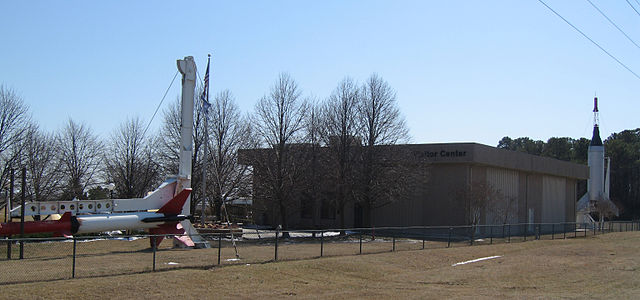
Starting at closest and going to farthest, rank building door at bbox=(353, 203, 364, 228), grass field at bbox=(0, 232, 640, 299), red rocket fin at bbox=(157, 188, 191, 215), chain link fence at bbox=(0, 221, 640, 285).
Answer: grass field at bbox=(0, 232, 640, 299) → chain link fence at bbox=(0, 221, 640, 285) → red rocket fin at bbox=(157, 188, 191, 215) → building door at bbox=(353, 203, 364, 228)

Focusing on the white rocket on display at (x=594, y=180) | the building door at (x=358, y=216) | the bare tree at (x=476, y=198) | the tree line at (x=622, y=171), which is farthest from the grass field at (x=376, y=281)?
the tree line at (x=622, y=171)

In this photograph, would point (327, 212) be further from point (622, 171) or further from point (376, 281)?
point (622, 171)

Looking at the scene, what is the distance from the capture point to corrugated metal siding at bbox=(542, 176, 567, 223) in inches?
2243

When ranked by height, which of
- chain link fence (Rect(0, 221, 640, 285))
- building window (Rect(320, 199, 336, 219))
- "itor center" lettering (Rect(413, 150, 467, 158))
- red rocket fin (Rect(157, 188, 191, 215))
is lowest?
chain link fence (Rect(0, 221, 640, 285))

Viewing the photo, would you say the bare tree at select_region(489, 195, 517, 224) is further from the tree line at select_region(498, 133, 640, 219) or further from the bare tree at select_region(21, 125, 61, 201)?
the tree line at select_region(498, 133, 640, 219)

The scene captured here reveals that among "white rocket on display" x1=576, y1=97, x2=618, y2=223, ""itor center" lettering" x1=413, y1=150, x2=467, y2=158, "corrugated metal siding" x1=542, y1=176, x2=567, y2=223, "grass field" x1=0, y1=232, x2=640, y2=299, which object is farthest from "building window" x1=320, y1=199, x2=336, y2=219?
"white rocket on display" x1=576, y1=97, x2=618, y2=223

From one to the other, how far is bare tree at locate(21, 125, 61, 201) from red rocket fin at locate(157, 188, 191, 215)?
1343cm

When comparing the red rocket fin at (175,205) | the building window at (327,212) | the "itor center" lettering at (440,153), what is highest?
the "itor center" lettering at (440,153)

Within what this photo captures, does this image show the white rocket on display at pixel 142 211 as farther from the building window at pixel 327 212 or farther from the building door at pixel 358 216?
the building window at pixel 327 212

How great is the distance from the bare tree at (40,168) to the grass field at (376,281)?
21.6 meters

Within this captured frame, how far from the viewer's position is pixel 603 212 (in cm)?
5784

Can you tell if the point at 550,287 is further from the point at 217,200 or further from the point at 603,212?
the point at 603,212

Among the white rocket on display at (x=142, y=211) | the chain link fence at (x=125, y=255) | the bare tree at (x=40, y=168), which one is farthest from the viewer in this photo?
the bare tree at (x=40, y=168)

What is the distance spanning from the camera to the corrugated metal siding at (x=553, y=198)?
56969 millimetres
